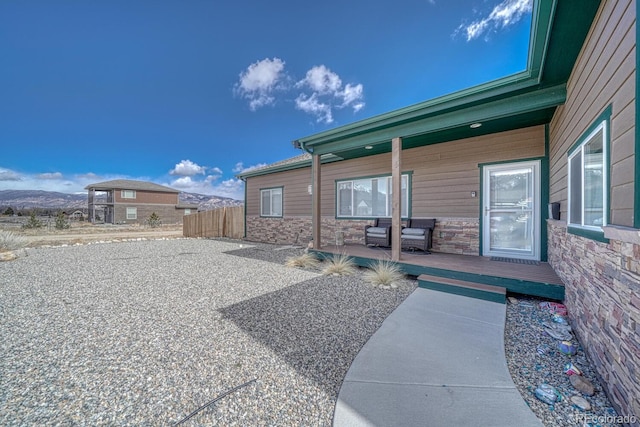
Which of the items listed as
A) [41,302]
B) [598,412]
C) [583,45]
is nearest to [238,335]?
[598,412]

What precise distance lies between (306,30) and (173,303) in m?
Answer: 8.94

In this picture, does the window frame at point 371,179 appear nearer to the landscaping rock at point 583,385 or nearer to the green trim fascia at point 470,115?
the green trim fascia at point 470,115

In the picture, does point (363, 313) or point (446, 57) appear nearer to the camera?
point (363, 313)

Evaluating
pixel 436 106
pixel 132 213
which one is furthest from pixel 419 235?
pixel 132 213

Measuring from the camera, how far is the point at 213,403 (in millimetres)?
1567

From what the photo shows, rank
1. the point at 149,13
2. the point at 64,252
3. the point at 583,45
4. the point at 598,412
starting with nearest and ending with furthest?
the point at 598,412, the point at 583,45, the point at 149,13, the point at 64,252

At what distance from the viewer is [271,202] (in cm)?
1034

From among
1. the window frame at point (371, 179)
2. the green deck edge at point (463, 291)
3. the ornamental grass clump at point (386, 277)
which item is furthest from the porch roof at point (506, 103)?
the green deck edge at point (463, 291)

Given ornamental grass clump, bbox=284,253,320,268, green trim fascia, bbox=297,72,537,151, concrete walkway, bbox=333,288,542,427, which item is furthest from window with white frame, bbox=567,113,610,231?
ornamental grass clump, bbox=284,253,320,268

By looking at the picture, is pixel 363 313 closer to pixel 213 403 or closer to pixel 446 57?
pixel 213 403

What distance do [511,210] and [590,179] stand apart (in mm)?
2978

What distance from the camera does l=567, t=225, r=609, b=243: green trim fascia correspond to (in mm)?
1899

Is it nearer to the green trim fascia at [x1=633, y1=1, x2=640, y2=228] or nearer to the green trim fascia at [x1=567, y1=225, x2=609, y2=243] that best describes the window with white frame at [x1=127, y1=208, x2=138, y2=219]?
the green trim fascia at [x1=567, y1=225, x2=609, y2=243]

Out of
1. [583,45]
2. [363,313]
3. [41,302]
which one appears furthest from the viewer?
[41,302]
